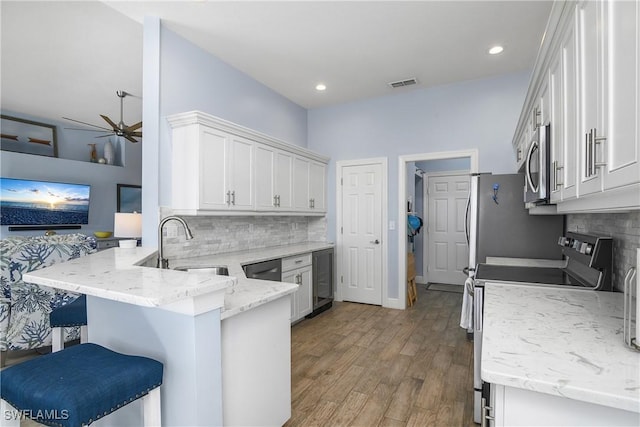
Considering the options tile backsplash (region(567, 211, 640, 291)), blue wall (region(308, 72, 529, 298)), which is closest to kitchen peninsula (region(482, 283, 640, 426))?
tile backsplash (region(567, 211, 640, 291))

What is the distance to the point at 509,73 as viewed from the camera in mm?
3951

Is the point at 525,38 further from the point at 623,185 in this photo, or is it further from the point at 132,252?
the point at 132,252

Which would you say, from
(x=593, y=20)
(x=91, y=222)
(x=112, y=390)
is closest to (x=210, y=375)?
(x=112, y=390)

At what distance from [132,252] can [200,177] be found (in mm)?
930

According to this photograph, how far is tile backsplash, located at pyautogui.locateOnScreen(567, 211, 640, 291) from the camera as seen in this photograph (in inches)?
59.2

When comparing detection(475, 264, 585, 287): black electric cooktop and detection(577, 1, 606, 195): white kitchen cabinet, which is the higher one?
detection(577, 1, 606, 195): white kitchen cabinet

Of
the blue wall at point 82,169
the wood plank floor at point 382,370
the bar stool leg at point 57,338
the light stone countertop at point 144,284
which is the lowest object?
the wood plank floor at point 382,370

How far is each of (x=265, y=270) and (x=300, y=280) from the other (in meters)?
0.70

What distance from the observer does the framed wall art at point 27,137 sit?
5.09 metres

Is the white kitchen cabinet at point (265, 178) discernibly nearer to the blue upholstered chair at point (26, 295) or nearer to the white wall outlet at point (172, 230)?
the white wall outlet at point (172, 230)

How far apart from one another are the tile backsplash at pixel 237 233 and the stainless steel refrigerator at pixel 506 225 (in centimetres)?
249

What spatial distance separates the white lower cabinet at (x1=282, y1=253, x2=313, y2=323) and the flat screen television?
14.4 feet

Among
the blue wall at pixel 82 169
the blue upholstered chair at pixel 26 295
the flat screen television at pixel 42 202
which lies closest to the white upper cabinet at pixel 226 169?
the blue upholstered chair at pixel 26 295

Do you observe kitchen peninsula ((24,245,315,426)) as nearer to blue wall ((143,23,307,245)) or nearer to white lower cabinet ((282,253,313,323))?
blue wall ((143,23,307,245))
